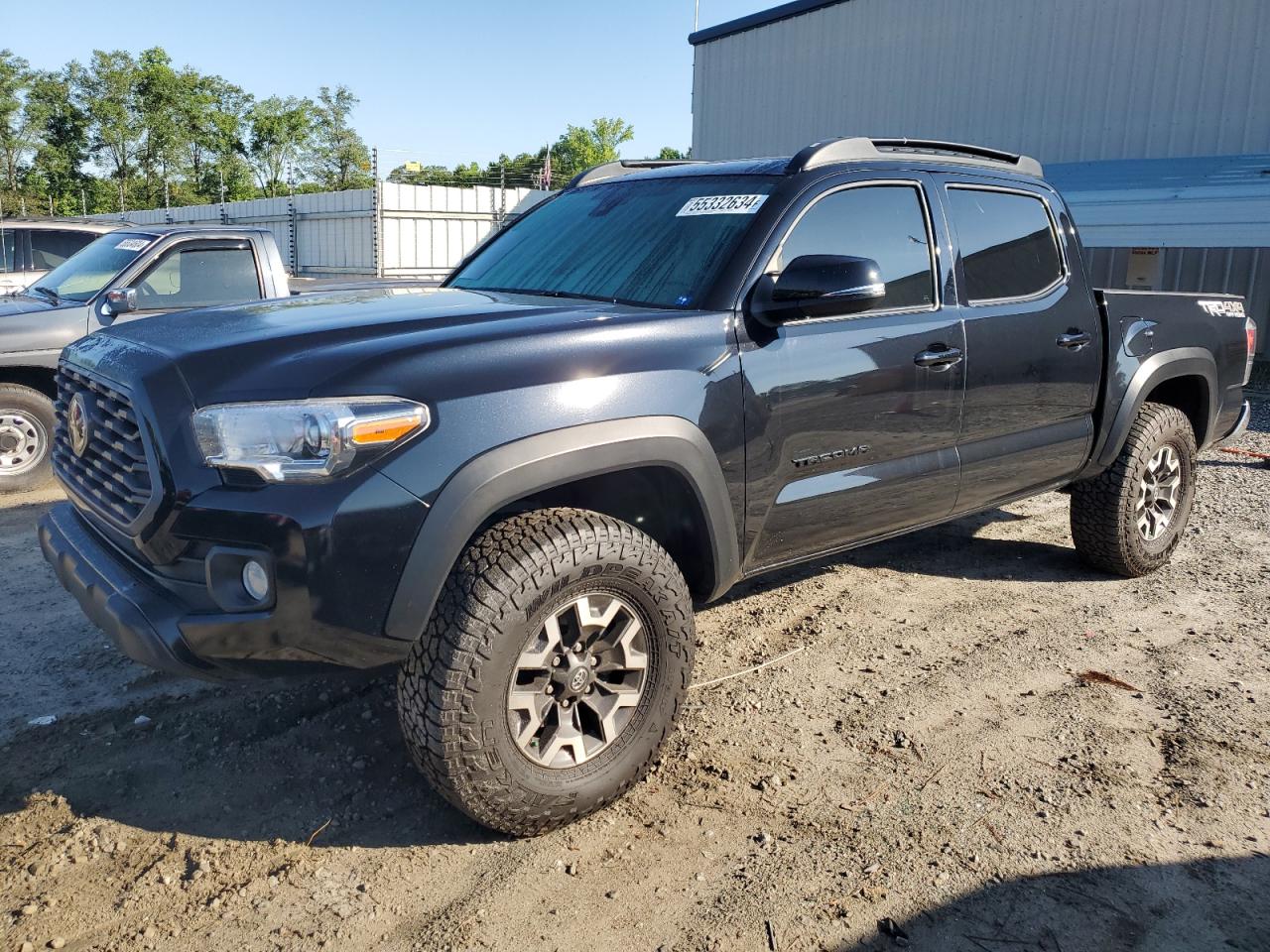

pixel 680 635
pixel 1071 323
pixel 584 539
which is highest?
pixel 1071 323

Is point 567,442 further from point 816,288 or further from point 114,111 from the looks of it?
point 114,111

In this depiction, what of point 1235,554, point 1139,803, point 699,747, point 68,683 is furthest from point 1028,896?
point 1235,554

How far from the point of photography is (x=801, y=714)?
3.63 meters

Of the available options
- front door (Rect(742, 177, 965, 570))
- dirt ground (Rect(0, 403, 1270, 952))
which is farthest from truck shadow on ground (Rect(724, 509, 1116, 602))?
front door (Rect(742, 177, 965, 570))

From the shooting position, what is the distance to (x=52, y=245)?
9195 millimetres

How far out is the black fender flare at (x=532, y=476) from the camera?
2.55m

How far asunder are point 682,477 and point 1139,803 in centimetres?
169

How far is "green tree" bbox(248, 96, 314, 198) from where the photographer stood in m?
68.8

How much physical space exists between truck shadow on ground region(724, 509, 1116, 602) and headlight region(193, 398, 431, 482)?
265 centimetres

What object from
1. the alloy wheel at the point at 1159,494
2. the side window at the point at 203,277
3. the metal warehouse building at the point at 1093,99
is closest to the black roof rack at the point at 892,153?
the alloy wheel at the point at 1159,494

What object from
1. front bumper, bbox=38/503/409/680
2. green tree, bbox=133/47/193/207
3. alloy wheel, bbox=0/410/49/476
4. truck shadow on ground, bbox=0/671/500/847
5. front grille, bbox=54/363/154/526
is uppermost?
green tree, bbox=133/47/193/207

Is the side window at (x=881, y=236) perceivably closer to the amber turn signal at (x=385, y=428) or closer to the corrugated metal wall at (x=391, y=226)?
the amber turn signal at (x=385, y=428)

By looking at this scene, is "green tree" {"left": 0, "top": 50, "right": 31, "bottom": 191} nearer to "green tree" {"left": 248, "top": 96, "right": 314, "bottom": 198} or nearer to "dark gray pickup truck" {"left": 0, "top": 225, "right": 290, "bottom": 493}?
"green tree" {"left": 248, "top": 96, "right": 314, "bottom": 198}

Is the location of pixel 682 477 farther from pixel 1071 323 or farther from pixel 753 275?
pixel 1071 323
